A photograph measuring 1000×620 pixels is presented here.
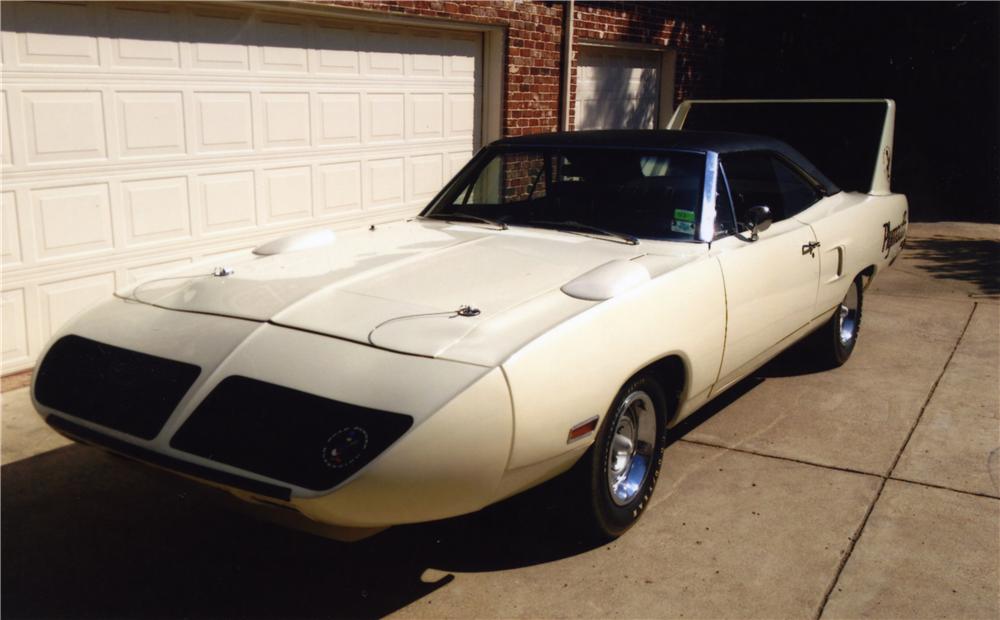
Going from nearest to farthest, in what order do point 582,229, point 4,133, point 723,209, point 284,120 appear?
point 582,229 < point 723,209 < point 4,133 < point 284,120

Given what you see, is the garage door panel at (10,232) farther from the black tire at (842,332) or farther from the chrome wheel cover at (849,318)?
the chrome wheel cover at (849,318)

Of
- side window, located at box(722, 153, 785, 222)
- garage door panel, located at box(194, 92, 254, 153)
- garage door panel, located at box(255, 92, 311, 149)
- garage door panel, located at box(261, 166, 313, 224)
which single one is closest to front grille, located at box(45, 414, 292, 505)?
side window, located at box(722, 153, 785, 222)

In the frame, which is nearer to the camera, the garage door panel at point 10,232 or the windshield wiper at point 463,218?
the windshield wiper at point 463,218

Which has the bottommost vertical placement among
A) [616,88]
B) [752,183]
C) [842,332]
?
[842,332]

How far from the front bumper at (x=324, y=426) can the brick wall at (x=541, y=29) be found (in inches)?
186

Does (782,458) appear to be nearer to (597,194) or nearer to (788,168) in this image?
(597,194)

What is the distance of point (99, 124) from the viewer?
19.3ft

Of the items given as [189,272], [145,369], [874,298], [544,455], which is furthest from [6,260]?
[874,298]

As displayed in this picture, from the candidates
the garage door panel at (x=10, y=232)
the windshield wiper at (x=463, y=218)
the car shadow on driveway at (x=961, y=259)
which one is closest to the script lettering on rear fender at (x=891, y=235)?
the car shadow on driveway at (x=961, y=259)

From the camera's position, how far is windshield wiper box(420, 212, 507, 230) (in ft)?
15.5

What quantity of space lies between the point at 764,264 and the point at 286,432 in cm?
273

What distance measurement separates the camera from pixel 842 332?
6.38 metres

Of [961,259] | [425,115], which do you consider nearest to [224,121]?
[425,115]

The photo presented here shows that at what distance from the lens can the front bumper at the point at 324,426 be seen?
9.39 feet
